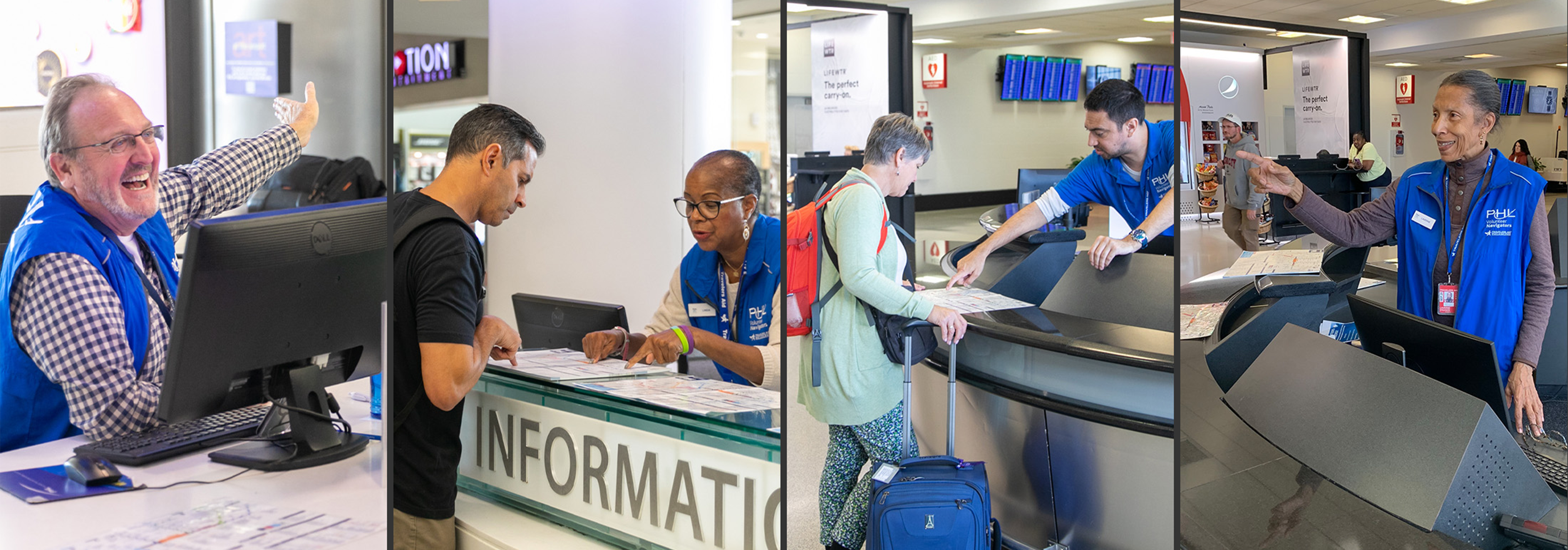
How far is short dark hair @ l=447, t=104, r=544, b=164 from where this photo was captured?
1.80 meters

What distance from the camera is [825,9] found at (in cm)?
251

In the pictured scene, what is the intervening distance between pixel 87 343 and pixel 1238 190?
2717 millimetres

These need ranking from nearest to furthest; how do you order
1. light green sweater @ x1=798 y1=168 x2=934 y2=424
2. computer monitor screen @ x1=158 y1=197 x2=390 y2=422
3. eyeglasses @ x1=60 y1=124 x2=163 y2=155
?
computer monitor screen @ x1=158 y1=197 x2=390 y2=422 → eyeglasses @ x1=60 y1=124 x2=163 y2=155 → light green sweater @ x1=798 y1=168 x2=934 y2=424

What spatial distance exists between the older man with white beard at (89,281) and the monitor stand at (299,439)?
0.23 meters

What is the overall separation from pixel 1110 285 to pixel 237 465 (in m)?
2.39

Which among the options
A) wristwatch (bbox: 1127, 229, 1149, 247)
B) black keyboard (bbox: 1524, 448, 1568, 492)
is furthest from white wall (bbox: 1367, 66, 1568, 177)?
wristwatch (bbox: 1127, 229, 1149, 247)

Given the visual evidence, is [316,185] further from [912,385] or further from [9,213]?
[912,385]

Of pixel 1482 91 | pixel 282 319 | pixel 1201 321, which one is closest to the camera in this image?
pixel 1482 91

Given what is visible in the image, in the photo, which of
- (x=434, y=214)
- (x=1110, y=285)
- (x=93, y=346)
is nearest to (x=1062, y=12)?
(x=1110, y=285)

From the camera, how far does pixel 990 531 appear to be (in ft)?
8.02

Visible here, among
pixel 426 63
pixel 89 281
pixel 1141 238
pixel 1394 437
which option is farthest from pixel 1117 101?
pixel 89 281

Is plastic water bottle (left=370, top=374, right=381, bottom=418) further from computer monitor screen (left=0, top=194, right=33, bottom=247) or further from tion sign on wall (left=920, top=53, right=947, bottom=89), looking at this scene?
tion sign on wall (left=920, top=53, right=947, bottom=89)

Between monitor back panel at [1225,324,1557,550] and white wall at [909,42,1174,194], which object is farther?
white wall at [909,42,1174,194]

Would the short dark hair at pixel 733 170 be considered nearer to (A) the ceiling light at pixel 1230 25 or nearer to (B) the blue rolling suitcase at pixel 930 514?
(B) the blue rolling suitcase at pixel 930 514
